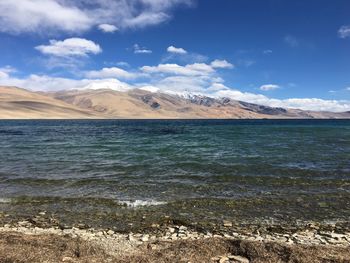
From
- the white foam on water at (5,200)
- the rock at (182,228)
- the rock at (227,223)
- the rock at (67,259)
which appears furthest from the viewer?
the white foam on water at (5,200)

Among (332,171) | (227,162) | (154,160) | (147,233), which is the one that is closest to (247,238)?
(147,233)

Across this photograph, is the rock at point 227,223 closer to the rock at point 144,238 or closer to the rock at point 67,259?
the rock at point 144,238

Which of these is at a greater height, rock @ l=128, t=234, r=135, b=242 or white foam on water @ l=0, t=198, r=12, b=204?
rock @ l=128, t=234, r=135, b=242

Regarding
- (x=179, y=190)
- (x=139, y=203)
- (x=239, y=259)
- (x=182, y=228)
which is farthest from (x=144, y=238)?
(x=179, y=190)

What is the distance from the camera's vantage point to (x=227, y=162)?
27.2m

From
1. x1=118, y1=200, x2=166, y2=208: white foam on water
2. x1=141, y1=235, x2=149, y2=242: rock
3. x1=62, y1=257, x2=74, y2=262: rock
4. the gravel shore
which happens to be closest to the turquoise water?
x1=118, y1=200, x2=166, y2=208: white foam on water

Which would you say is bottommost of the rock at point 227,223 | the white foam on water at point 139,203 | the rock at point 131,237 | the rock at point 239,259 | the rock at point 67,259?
the white foam on water at point 139,203

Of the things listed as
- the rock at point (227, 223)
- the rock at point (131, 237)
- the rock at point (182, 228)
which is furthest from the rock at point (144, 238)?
the rock at point (227, 223)

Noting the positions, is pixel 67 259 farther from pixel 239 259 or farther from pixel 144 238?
pixel 239 259

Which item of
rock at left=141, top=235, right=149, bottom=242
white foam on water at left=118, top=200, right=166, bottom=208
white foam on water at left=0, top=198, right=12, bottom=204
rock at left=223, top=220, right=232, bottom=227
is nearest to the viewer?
rock at left=141, top=235, right=149, bottom=242

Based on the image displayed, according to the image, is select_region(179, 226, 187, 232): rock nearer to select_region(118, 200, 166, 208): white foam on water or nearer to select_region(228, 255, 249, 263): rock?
select_region(228, 255, 249, 263): rock

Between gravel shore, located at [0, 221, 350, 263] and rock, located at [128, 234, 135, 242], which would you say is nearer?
gravel shore, located at [0, 221, 350, 263]

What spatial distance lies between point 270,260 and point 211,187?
9.36 metres

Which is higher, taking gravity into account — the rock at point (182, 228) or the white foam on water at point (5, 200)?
the rock at point (182, 228)
